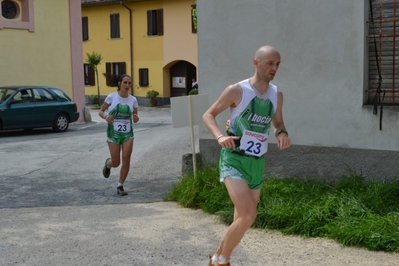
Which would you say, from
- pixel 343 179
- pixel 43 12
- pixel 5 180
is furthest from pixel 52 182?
pixel 43 12

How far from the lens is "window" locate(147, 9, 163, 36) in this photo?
3722 cm

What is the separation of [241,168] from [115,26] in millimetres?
36114

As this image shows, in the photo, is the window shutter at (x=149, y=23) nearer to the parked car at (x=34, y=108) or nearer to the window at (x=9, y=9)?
the window at (x=9, y=9)

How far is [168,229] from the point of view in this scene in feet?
22.1

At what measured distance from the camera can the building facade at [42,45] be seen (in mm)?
22844

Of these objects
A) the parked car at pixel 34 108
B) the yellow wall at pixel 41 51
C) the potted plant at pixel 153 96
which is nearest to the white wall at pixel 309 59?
the parked car at pixel 34 108

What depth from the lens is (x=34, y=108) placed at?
65.4 feet

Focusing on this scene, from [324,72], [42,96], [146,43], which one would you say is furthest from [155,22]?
[324,72]

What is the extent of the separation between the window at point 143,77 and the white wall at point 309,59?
30361 mm

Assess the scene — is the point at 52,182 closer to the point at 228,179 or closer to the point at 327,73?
the point at 327,73

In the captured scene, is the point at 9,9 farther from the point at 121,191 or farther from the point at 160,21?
the point at 121,191

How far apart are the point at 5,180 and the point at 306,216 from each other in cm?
571

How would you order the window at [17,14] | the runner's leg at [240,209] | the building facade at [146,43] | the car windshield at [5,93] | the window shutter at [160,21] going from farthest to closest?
the window shutter at [160,21]
the building facade at [146,43]
the window at [17,14]
the car windshield at [5,93]
the runner's leg at [240,209]

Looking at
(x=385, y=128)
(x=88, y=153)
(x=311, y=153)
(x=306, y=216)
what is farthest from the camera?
(x=88, y=153)
